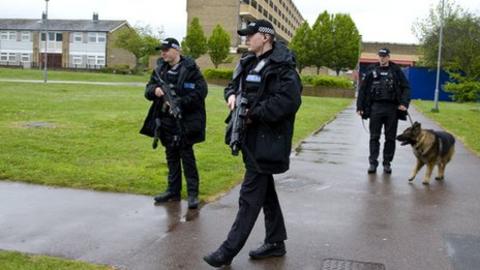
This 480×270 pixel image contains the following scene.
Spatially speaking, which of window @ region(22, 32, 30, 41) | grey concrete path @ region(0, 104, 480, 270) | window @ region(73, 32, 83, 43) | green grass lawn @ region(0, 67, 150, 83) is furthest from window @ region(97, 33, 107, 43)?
grey concrete path @ region(0, 104, 480, 270)

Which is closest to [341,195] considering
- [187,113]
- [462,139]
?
[187,113]

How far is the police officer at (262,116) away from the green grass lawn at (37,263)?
0.97 m

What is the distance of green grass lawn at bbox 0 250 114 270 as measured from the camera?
4500 mm

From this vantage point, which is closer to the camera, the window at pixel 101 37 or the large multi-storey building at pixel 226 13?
the large multi-storey building at pixel 226 13

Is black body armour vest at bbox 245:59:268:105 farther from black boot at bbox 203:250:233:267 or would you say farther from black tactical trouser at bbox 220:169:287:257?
black boot at bbox 203:250:233:267

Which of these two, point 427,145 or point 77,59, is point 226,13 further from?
point 427,145

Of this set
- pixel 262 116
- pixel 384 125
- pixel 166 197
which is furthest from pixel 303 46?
pixel 262 116

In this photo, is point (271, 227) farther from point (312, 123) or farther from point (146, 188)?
point (312, 123)

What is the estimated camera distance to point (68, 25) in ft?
291

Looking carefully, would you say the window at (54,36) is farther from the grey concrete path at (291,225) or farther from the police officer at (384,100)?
the grey concrete path at (291,225)

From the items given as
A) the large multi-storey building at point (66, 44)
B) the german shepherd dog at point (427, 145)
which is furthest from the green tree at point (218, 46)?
the german shepherd dog at point (427, 145)

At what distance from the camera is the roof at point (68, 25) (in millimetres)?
86988

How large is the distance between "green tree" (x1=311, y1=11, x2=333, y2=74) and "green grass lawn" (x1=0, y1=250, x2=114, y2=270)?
5421cm

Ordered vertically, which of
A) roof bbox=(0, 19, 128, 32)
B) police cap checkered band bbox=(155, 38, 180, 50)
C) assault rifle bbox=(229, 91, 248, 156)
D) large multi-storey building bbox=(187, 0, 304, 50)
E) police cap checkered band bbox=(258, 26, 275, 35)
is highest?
large multi-storey building bbox=(187, 0, 304, 50)
